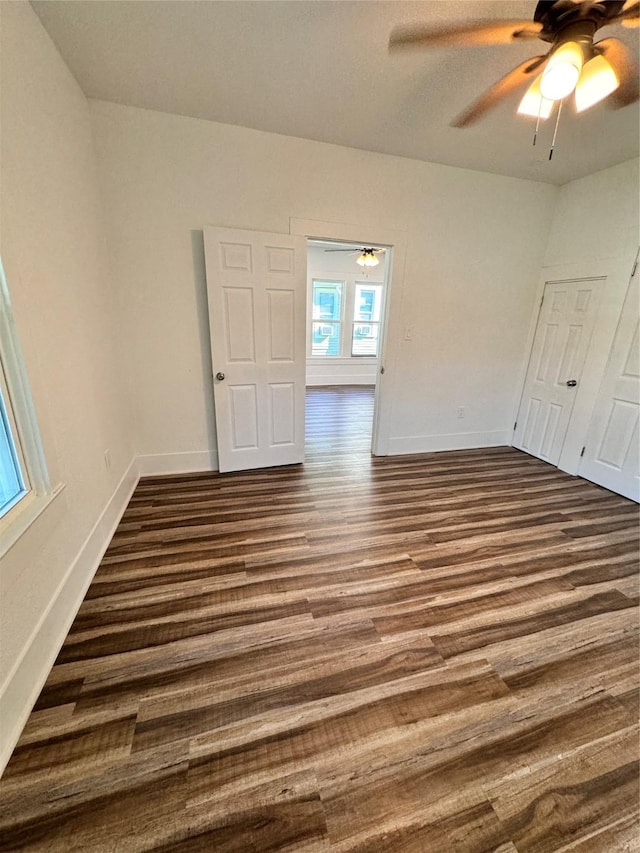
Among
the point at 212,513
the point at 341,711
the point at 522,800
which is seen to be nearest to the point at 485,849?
the point at 522,800

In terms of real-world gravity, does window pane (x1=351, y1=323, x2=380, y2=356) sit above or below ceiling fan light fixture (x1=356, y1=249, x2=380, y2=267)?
below

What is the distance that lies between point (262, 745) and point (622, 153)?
439cm

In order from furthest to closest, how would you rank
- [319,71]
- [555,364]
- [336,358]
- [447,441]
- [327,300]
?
[336,358] < [327,300] < [447,441] < [555,364] < [319,71]

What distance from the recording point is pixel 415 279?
320 cm

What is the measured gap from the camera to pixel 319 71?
187 cm

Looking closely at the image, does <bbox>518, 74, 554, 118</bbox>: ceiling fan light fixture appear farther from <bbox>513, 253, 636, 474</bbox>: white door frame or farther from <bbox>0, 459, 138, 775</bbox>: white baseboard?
<bbox>0, 459, 138, 775</bbox>: white baseboard

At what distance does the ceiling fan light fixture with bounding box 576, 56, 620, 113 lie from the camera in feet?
4.53

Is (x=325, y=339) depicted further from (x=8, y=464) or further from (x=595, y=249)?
(x=8, y=464)

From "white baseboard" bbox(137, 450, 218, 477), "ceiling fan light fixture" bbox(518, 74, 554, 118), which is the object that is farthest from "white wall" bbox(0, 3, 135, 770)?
"ceiling fan light fixture" bbox(518, 74, 554, 118)

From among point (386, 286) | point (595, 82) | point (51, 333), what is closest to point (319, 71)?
point (595, 82)

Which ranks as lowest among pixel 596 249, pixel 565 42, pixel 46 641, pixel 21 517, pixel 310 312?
pixel 46 641

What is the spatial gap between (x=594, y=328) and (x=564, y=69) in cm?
247

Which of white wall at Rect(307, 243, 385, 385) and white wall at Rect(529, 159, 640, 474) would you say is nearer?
white wall at Rect(529, 159, 640, 474)

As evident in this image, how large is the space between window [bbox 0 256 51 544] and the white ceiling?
4.88 ft
